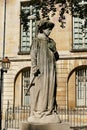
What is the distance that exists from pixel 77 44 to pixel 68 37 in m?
0.78

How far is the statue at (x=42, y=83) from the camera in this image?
7.67 metres

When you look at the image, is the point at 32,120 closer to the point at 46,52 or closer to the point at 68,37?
the point at 46,52

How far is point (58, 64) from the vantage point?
90.1 ft

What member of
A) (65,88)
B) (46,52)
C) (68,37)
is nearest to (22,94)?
(65,88)

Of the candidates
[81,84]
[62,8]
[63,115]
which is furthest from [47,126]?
[81,84]

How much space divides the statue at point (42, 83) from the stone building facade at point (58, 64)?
18.7m

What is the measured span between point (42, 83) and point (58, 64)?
64.9ft

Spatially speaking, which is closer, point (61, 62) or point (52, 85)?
point (52, 85)

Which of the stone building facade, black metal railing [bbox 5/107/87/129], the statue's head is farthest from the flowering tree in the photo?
the stone building facade

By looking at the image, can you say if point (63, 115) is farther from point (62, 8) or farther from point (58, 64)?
point (62, 8)

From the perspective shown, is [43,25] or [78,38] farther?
[78,38]

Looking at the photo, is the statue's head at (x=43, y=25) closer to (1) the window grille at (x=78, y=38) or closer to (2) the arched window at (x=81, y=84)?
(1) the window grille at (x=78, y=38)

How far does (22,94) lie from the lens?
2827 cm

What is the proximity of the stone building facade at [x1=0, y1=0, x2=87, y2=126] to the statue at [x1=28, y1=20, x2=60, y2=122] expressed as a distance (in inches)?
736
